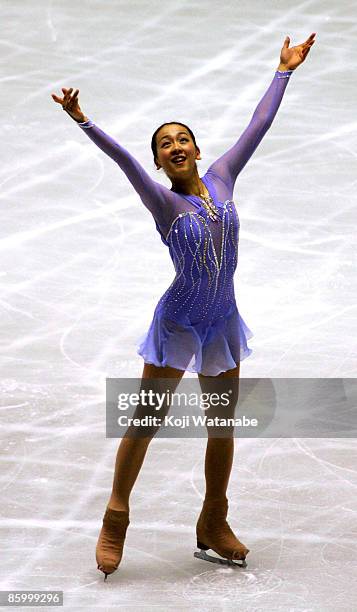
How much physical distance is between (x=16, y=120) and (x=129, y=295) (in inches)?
103

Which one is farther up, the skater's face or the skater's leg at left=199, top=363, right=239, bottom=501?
the skater's face

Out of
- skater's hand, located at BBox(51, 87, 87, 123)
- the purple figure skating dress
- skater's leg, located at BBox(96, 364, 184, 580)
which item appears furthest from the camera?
skater's leg, located at BBox(96, 364, 184, 580)

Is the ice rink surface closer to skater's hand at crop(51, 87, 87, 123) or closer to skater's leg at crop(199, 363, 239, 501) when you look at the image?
skater's leg at crop(199, 363, 239, 501)

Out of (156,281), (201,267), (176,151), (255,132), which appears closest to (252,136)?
(255,132)

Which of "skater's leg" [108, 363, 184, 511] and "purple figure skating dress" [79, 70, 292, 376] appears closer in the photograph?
"purple figure skating dress" [79, 70, 292, 376]

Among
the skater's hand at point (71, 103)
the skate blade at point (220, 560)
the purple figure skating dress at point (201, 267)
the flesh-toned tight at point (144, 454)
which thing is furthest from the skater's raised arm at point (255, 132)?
the skate blade at point (220, 560)

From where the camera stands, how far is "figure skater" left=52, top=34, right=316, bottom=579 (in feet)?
13.1

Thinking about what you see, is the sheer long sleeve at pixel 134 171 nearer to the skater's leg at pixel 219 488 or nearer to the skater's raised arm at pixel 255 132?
the skater's raised arm at pixel 255 132

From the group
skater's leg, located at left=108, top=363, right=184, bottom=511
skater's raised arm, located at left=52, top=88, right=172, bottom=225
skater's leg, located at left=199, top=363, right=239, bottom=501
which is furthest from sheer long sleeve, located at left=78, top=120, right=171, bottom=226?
skater's leg, located at left=199, top=363, right=239, bottom=501

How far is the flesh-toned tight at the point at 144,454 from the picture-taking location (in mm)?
4102

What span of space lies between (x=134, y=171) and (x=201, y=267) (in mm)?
385

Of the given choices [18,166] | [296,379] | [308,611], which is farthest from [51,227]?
[308,611]

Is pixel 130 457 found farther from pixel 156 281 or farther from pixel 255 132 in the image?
pixel 156 281

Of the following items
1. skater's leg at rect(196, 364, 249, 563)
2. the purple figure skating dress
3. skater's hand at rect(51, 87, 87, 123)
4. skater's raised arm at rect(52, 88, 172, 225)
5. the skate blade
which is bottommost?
the skate blade
